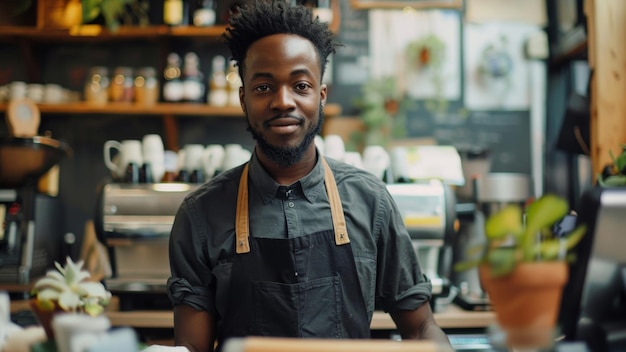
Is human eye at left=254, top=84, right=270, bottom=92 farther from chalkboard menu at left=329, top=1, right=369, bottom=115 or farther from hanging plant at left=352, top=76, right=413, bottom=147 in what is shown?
chalkboard menu at left=329, top=1, right=369, bottom=115

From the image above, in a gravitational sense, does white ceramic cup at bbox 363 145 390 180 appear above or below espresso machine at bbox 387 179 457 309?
above

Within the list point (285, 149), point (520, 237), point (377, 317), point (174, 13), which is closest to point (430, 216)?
point (377, 317)

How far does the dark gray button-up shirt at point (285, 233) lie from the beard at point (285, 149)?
0.07 m

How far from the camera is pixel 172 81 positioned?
3.14 metres

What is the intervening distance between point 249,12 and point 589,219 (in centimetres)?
95

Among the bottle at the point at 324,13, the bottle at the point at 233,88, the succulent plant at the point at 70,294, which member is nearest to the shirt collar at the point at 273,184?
the succulent plant at the point at 70,294

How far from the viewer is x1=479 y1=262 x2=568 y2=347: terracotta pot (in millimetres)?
740

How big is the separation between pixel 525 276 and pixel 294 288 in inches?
31.3

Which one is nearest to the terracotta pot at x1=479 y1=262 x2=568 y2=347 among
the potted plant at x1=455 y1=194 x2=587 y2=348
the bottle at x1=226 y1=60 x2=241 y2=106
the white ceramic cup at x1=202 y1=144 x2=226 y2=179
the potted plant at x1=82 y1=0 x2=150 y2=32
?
the potted plant at x1=455 y1=194 x2=587 y2=348

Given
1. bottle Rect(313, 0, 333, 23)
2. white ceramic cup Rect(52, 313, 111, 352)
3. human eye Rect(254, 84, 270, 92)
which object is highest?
bottle Rect(313, 0, 333, 23)

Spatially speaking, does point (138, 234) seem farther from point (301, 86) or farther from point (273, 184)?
point (301, 86)

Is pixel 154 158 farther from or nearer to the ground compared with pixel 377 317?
farther from the ground

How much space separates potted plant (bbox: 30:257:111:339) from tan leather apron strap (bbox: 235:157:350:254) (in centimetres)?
Result: 50

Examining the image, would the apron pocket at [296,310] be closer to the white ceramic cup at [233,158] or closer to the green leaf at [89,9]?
the white ceramic cup at [233,158]
